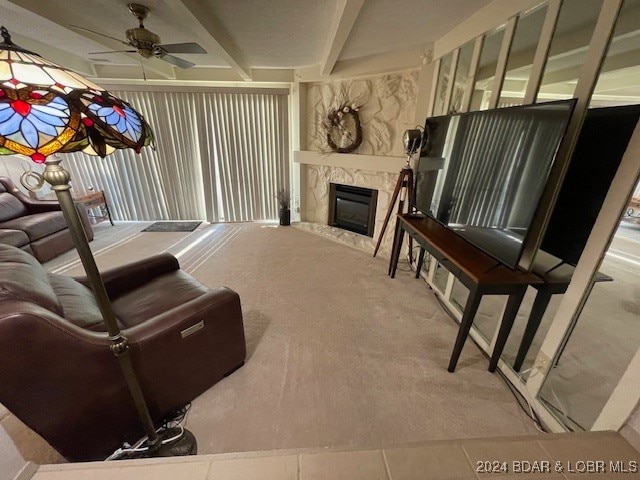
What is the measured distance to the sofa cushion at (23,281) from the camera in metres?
0.91

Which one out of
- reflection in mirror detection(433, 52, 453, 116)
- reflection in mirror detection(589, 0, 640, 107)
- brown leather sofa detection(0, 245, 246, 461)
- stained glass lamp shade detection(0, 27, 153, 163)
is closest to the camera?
stained glass lamp shade detection(0, 27, 153, 163)

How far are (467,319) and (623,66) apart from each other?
4.35 feet

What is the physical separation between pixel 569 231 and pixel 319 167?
335 centimetres

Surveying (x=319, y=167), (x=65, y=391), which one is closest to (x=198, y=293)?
(x=65, y=391)

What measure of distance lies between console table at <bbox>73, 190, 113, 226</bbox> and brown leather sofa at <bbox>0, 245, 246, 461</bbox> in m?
3.02

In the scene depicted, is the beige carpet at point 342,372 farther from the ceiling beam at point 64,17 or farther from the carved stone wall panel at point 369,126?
the ceiling beam at point 64,17

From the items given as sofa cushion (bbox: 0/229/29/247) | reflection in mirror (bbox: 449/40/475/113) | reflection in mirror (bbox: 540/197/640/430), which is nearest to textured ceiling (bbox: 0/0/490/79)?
reflection in mirror (bbox: 449/40/475/113)

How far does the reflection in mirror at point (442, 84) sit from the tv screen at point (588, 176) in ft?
4.66

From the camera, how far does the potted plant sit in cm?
436

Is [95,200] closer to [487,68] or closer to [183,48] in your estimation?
[183,48]

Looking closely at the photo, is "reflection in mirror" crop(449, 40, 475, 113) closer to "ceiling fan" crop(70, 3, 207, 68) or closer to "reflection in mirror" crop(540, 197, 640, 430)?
"reflection in mirror" crop(540, 197, 640, 430)

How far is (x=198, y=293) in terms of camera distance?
1613 mm

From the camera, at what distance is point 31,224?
2879 millimetres

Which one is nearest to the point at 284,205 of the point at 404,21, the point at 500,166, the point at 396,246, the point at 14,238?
the point at 396,246
